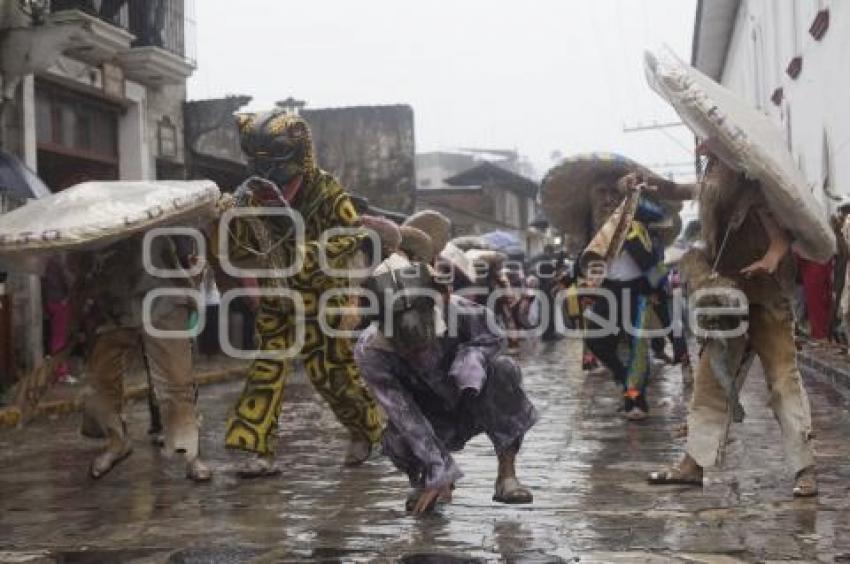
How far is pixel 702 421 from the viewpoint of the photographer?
5.98m

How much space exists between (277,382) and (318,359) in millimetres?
321

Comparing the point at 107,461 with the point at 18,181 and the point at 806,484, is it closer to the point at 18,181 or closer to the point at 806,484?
the point at 806,484

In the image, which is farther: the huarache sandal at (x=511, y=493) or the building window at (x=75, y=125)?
the building window at (x=75, y=125)

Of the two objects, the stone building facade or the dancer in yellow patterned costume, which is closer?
the dancer in yellow patterned costume

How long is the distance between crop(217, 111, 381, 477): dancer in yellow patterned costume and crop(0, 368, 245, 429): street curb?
1.32 metres

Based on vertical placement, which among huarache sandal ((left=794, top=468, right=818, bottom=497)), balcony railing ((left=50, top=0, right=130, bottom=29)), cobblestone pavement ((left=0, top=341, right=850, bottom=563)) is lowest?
cobblestone pavement ((left=0, top=341, right=850, bottom=563))

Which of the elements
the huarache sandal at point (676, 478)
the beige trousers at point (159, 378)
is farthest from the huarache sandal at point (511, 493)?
the beige trousers at point (159, 378)

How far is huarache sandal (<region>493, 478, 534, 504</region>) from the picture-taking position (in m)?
5.61

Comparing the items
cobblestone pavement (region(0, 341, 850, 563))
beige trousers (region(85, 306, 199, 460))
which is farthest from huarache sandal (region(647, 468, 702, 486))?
beige trousers (region(85, 306, 199, 460))

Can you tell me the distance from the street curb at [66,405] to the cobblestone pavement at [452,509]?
1315 millimetres

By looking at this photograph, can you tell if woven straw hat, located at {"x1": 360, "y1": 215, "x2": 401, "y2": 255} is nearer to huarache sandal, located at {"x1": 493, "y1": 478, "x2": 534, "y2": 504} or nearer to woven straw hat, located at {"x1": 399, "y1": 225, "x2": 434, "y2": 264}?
woven straw hat, located at {"x1": 399, "y1": 225, "x2": 434, "y2": 264}

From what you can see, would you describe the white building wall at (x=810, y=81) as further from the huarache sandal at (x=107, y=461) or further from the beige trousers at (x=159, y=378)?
the huarache sandal at (x=107, y=461)

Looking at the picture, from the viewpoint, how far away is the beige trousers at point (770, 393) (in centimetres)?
572

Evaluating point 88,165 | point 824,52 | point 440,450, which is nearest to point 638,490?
point 440,450
